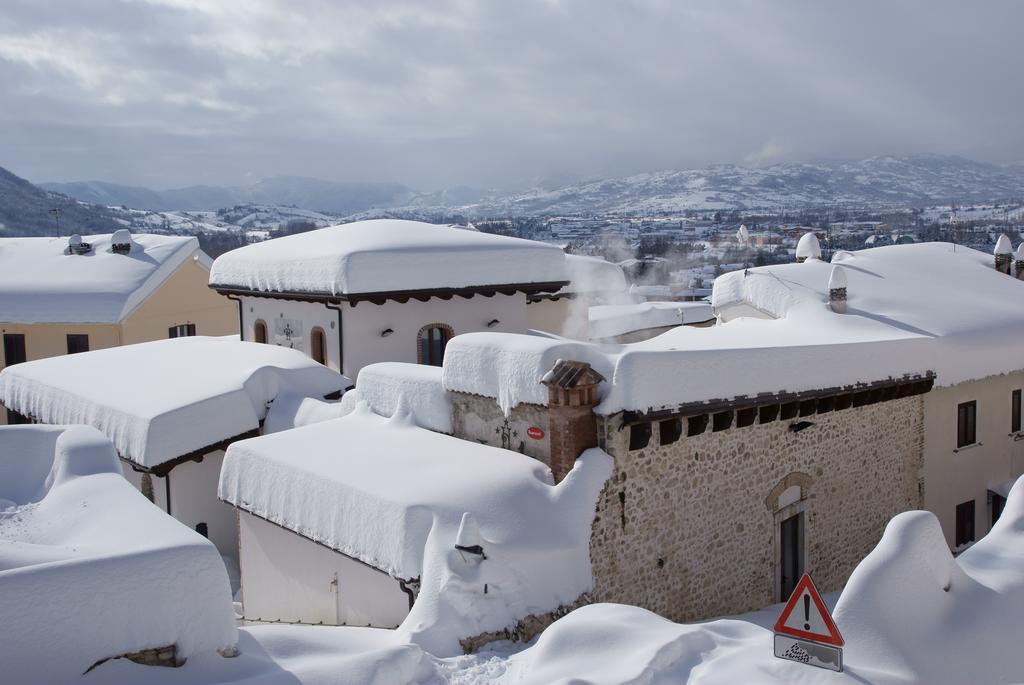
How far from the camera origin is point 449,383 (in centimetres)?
1241

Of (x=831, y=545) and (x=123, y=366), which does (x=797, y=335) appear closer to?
(x=831, y=545)

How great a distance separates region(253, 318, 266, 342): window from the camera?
19938mm

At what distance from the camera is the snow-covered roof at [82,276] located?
26.5 meters

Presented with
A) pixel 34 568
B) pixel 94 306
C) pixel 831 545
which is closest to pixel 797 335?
pixel 831 545

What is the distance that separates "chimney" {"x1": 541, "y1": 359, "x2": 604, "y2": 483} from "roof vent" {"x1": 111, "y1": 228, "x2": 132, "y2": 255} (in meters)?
24.4

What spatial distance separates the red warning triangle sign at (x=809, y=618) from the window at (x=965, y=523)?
12539mm

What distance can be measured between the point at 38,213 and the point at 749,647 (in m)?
98.3

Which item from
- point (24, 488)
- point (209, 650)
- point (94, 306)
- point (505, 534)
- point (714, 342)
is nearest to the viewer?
point (209, 650)

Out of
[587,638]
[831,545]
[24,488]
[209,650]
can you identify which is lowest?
[831,545]

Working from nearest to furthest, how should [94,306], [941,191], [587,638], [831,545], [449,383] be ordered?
[587,638]
[449,383]
[831,545]
[94,306]
[941,191]

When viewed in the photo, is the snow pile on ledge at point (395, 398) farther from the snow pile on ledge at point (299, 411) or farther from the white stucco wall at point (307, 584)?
the white stucco wall at point (307, 584)

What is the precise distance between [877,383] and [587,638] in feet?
27.8

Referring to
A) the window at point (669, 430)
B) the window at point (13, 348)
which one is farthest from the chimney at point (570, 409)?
the window at point (13, 348)

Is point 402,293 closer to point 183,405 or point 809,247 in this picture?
point 183,405
